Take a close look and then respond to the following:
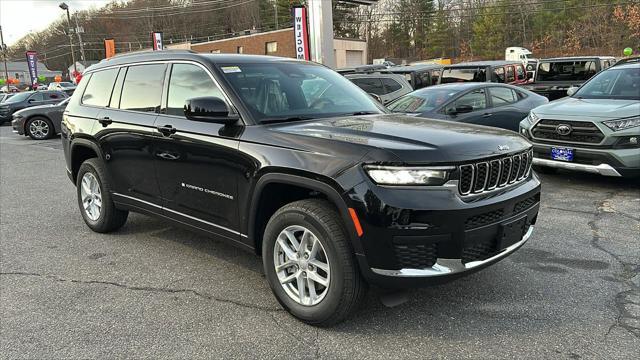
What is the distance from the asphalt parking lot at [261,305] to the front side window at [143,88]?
1399 mm

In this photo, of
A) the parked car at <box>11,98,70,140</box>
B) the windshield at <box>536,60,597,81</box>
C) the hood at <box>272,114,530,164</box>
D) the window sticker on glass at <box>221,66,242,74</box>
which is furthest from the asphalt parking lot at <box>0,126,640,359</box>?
the parked car at <box>11,98,70,140</box>

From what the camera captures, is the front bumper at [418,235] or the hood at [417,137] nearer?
the front bumper at [418,235]

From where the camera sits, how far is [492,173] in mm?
3145

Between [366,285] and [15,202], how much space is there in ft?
20.4

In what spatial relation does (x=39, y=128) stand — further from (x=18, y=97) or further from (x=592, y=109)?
(x=592, y=109)

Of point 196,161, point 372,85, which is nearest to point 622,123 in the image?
point 196,161

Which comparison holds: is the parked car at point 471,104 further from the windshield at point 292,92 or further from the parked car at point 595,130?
the windshield at point 292,92

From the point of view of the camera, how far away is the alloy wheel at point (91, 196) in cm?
529

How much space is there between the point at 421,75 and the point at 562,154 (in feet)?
24.6

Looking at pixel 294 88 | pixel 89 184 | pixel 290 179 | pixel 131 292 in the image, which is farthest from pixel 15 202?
pixel 290 179

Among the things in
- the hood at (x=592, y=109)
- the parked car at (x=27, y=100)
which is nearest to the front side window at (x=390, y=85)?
the hood at (x=592, y=109)

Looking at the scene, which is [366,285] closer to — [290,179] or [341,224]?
[341,224]

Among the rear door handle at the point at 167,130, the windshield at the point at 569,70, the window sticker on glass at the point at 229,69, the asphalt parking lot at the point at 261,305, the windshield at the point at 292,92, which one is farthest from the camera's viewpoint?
the windshield at the point at 569,70

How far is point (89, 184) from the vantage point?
17.6ft
